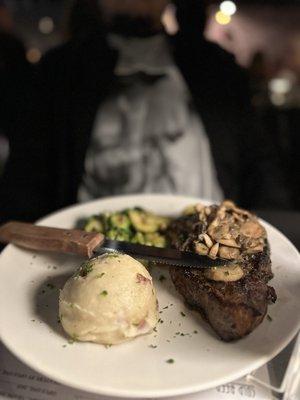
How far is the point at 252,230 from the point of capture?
1.20 m

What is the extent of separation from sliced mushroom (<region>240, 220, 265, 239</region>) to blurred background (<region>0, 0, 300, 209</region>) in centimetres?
96

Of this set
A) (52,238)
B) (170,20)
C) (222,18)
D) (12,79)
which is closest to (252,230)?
(52,238)

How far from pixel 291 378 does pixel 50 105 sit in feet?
5.65

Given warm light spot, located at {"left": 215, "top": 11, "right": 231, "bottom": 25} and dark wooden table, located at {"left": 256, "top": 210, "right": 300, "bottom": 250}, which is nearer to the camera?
dark wooden table, located at {"left": 256, "top": 210, "right": 300, "bottom": 250}

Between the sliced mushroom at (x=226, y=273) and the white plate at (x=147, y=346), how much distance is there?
12 cm

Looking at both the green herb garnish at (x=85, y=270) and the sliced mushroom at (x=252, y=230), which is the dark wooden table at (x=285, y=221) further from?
the green herb garnish at (x=85, y=270)

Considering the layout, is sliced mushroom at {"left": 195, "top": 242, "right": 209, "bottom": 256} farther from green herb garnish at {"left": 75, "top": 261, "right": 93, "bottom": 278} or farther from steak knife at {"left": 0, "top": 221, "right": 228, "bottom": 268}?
green herb garnish at {"left": 75, "top": 261, "right": 93, "bottom": 278}

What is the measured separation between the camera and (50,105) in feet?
7.22

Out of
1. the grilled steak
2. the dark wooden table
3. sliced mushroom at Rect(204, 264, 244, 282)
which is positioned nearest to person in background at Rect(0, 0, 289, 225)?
the dark wooden table

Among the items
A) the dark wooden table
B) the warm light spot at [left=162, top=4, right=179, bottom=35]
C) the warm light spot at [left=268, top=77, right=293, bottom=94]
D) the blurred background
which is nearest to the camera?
the dark wooden table

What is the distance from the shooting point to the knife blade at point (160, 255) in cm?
111

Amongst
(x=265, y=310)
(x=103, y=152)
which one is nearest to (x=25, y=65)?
(x=103, y=152)

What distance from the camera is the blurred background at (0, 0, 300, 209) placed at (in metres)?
1.85

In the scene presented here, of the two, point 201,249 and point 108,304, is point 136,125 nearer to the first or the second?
point 201,249
